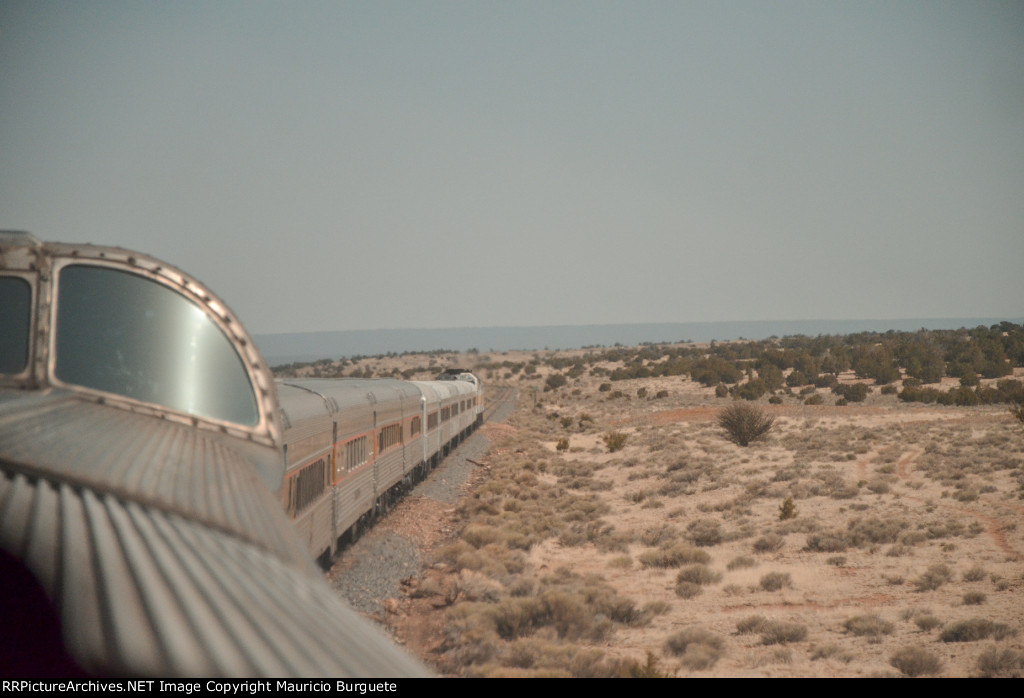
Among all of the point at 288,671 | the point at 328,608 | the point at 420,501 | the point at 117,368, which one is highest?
the point at 117,368

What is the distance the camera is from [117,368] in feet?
14.2

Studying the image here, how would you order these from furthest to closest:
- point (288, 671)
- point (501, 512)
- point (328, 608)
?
point (501, 512), point (328, 608), point (288, 671)

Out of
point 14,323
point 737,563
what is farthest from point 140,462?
point 737,563

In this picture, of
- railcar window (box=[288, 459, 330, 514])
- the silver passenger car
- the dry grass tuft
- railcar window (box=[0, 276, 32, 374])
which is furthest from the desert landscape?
railcar window (box=[0, 276, 32, 374])

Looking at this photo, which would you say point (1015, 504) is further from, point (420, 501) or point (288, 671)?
point (288, 671)

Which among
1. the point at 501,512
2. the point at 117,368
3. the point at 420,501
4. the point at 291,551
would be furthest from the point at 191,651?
the point at 420,501

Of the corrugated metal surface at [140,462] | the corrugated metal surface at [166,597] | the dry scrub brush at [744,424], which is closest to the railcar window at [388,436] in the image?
the corrugated metal surface at [140,462]

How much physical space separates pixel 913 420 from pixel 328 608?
40211 millimetres

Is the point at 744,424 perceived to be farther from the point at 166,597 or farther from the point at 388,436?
the point at 166,597

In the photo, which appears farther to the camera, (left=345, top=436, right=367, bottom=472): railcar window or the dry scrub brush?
the dry scrub brush

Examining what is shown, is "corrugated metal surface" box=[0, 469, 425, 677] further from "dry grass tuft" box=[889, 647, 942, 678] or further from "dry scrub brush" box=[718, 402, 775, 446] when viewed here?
"dry scrub brush" box=[718, 402, 775, 446]

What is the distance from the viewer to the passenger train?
60.1 inches

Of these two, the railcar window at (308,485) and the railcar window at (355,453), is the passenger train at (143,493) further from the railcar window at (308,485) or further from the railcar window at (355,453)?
the railcar window at (355,453)
